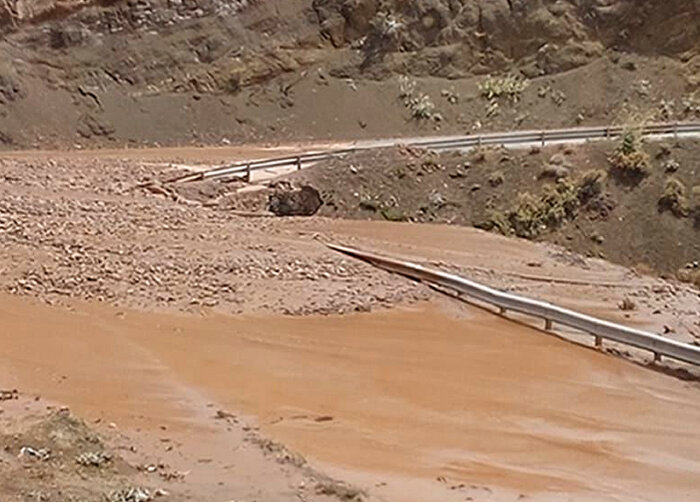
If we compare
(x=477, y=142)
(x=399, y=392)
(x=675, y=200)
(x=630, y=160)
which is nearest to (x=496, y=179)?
(x=630, y=160)

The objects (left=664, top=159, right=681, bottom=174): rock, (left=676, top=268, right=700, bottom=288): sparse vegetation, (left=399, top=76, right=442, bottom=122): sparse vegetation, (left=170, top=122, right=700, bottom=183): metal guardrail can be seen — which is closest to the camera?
(left=676, top=268, right=700, bottom=288): sparse vegetation

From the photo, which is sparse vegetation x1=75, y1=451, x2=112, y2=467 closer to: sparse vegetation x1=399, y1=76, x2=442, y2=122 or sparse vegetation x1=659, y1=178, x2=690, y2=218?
sparse vegetation x1=659, y1=178, x2=690, y2=218

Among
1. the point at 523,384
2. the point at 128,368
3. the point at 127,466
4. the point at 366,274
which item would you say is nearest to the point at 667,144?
the point at 366,274

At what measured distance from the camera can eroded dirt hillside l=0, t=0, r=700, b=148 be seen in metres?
40.3

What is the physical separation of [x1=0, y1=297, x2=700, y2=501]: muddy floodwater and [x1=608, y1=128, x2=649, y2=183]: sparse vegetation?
1333 centimetres

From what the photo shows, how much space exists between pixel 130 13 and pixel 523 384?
111ft

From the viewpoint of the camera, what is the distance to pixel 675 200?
92.9 ft

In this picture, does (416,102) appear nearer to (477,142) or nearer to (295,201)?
(477,142)

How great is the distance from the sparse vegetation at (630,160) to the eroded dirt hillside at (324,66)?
9825mm

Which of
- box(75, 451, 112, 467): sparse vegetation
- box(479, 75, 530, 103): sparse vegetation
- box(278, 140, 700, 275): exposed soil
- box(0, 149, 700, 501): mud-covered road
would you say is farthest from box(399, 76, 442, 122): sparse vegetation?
box(75, 451, 112, 467): sparse vegetation

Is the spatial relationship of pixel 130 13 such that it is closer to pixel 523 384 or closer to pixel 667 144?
Result: pixel 667 144

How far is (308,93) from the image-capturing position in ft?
138

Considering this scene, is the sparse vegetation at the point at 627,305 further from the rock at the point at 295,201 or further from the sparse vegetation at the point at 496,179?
the sparse vegetation at the point at 496,179

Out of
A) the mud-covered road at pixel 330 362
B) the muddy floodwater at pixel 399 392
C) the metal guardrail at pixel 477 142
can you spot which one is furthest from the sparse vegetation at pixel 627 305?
the metal guardrail at pixel 477 142
